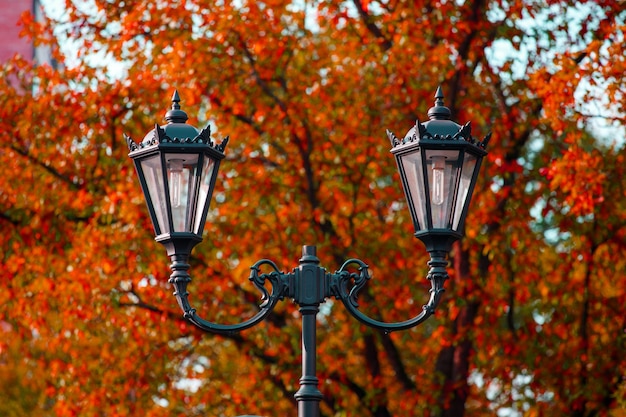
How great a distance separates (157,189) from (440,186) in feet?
5.23

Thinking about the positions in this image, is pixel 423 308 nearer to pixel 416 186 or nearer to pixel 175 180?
pixel 416 186

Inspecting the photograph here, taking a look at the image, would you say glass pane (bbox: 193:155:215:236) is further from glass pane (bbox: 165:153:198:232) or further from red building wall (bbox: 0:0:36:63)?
red building wall (bbox: 0:0:36:63)

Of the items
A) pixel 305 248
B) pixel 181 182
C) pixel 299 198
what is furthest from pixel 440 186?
pixel 299 198

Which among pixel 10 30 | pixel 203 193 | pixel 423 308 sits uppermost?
pixel 10 30

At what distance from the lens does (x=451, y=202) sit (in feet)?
22.6

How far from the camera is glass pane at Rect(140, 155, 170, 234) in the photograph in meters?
6.79

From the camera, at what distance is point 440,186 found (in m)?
6.86

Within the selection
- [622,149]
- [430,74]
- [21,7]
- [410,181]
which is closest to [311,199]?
[430,74]

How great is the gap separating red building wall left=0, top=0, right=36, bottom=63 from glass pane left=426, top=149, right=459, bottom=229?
1564 inches

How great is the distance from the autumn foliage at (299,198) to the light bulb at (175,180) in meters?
7.15

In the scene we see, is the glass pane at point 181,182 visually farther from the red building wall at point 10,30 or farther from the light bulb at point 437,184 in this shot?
the red building wall at point 10,30

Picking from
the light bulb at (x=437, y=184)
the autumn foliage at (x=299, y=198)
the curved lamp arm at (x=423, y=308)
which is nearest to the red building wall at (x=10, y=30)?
the autumn foliage at (x=299, y=198)

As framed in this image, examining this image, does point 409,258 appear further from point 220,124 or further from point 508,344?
point 220,124

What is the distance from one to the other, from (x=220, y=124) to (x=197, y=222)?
835 centimetres
